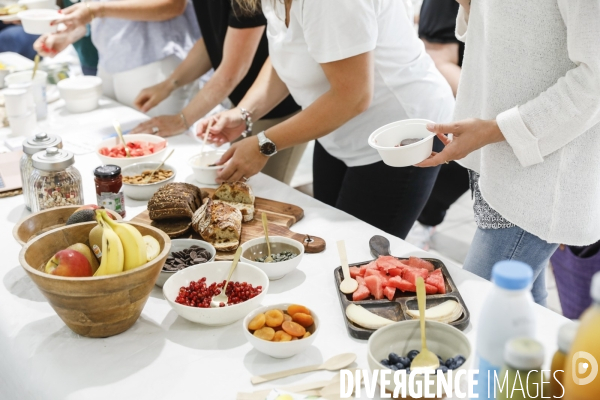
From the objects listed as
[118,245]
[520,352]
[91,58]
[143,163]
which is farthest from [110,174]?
[91,58]

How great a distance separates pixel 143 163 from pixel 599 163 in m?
1.30

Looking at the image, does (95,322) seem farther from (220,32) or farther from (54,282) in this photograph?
(220,32)

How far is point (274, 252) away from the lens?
1.56 metres

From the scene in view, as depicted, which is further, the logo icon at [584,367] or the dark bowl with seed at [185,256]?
the dark bowl with seed at [185,256]

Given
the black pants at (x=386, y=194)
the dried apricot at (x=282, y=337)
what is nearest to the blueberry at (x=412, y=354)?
the dried apricot at (x=282, y=337)

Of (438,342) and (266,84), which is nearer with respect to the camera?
(438,342)

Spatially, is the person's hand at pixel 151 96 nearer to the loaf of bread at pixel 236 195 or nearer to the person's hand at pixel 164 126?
the person's hand at pixel 164 126

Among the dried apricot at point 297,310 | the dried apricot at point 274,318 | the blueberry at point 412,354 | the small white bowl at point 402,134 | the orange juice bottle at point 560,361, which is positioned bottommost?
the dried apricot at point 274,318

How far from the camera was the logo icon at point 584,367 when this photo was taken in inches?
27.2

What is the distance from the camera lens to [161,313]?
136 cm

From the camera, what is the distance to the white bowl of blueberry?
42.1 inches

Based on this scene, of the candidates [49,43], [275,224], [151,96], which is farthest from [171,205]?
[49,43]

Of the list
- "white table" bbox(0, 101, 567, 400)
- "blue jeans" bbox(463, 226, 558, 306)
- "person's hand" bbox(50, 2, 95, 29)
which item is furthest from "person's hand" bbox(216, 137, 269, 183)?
"person's hand" bbox(50, 2, 95, 29)

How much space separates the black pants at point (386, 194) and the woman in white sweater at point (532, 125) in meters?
0.36
